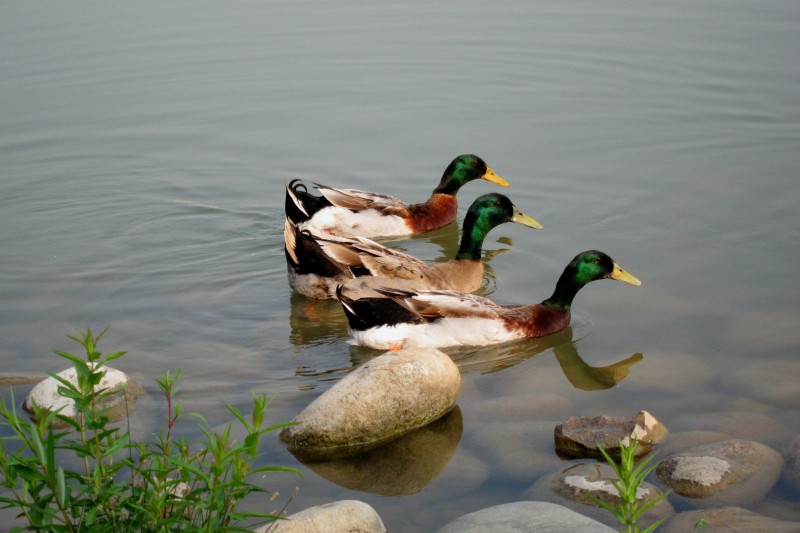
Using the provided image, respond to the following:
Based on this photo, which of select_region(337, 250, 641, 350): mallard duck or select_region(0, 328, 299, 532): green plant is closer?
select_region(0, 328, 299, 532): green plant

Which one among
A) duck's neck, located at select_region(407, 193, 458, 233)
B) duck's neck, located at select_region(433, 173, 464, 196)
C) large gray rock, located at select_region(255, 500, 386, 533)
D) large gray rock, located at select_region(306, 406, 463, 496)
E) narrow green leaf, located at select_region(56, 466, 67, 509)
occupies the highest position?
narrow green leaf, located at select_region(56, 466, 67, 509)

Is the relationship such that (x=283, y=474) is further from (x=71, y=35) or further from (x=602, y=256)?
(x=71, y=35)

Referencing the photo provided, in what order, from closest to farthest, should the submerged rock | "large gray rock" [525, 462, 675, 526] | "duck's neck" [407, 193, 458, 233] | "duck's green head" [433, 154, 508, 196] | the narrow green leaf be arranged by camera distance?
the narrow green leaf < "large gray rock" [525, 462, 675, 526] < the submerged rock < "duck's neck" [407, 193, 458, 233] < "duck's green head" [433, 154, 508, 196]

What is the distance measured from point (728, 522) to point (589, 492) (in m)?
0.67

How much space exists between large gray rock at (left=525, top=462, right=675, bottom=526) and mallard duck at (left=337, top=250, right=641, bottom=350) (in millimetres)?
2206

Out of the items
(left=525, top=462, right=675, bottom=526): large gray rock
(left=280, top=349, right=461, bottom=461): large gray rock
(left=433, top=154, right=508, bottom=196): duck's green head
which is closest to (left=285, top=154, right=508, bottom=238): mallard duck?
(left=433, top=154, right=508, bottom=196): duck's green head

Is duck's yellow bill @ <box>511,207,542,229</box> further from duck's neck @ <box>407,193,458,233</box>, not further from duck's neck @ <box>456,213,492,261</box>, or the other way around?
duck's neck @ <box>407,193,458,233</box>

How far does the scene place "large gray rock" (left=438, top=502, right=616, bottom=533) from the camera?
4.33m

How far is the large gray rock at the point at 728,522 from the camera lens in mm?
4793

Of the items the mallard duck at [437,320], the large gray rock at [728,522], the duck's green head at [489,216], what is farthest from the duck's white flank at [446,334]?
the large gray rock at [728,522]

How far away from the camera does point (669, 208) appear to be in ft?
32.2

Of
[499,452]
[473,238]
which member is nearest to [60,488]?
[499,452]

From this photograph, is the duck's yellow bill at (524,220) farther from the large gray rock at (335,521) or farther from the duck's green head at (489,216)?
the large gray rock at (335,521)

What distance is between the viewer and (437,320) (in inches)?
300
